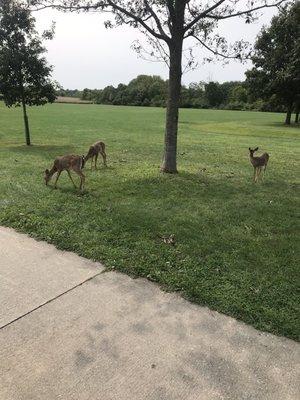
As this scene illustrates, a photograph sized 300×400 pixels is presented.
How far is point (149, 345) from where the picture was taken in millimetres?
3992

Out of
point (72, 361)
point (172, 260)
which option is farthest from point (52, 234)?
point (72, 361)

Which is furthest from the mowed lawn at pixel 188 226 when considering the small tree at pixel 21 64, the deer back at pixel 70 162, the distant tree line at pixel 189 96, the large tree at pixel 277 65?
the distant tree line at pixel 189 96

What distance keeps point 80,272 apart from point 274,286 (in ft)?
7.96

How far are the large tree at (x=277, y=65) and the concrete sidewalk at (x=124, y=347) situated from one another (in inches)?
1207

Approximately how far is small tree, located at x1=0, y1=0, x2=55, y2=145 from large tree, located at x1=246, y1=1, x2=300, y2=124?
19.4 m

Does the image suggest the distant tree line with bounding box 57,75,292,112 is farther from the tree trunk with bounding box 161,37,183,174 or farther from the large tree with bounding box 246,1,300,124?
the tree trunk with bounding box 161,37,183,174

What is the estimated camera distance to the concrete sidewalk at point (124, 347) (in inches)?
136

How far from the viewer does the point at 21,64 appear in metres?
17.5

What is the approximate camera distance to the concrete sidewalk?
345 centimetres

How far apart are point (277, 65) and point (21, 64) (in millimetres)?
25375

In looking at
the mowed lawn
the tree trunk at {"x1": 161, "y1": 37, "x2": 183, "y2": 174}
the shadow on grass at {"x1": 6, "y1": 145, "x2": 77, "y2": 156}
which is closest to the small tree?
the shadow on grass at {"x1": 6, "y1": 145, "x2": 77, "y2": 156}

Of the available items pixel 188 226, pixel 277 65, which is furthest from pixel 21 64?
pixel 277 65

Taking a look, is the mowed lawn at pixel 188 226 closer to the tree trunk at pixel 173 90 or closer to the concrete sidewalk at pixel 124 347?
the concrete sidewalk at pixel 124 347

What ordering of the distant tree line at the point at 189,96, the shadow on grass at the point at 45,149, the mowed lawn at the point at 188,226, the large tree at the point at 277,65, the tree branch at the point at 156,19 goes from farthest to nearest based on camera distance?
the distant tree line at the point at 189,96 < the large tree at the point at 277,65 < the shadow on grass at the point at 45,149 < the tree branch at the point at 156,19 < the mowed lawn at the point at 188,226
